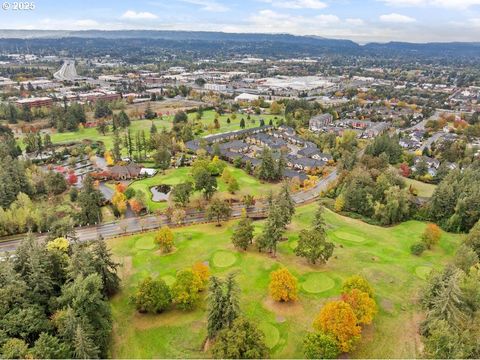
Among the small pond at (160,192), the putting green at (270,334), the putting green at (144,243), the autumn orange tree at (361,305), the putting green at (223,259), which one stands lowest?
the small pond at (160,192)

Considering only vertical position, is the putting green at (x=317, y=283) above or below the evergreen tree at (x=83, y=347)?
below

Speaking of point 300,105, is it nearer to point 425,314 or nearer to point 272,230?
point 272,230

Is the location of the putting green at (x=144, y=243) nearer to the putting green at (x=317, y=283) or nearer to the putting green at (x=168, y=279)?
the putting green at (x=168, y=279)

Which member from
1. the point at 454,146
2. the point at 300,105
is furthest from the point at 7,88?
the point at 454,146

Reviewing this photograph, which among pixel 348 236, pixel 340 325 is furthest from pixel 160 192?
pixel 340 325

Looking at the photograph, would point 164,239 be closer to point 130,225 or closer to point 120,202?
point 130,225

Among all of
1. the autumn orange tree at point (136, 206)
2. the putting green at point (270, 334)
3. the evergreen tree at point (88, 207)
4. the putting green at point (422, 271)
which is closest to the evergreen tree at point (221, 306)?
the putting green at point (270, 334)

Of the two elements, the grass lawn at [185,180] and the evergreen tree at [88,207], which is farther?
the grass lawn at [185,180]
